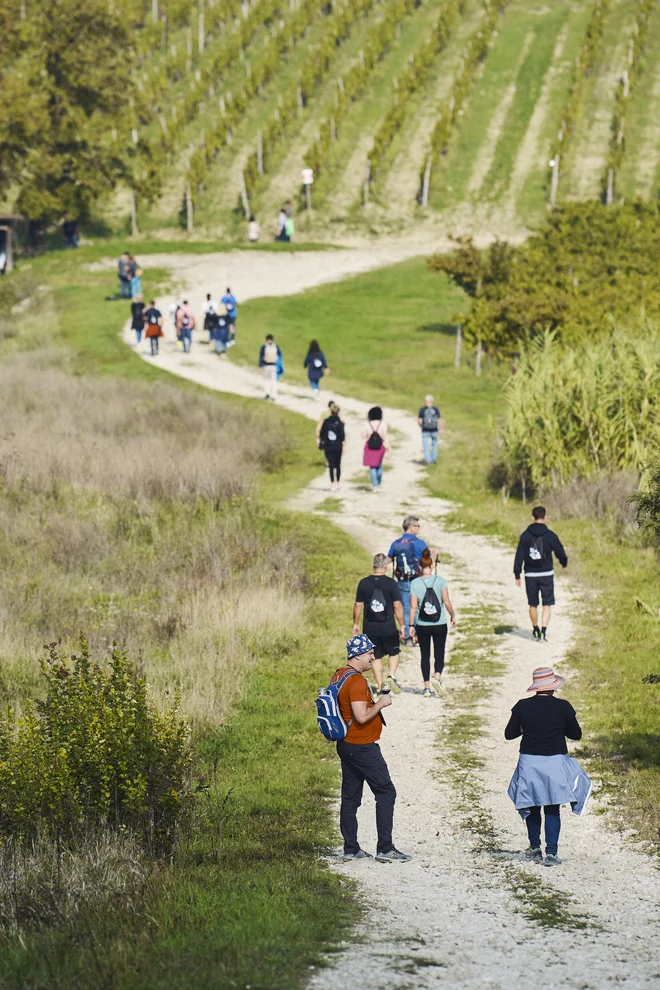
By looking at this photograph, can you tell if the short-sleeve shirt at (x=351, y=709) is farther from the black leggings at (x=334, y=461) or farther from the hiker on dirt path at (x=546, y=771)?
the black leggings at (x=334, y=461)

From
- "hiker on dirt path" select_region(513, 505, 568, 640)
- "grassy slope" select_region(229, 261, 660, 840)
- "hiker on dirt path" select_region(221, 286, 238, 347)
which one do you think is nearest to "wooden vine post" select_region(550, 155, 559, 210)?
"grassy slope" select_region(229, 261, 660, 840)

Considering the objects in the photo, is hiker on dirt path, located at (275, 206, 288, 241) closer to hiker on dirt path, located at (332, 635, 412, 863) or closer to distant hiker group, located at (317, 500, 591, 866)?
distant hiker group, located at (317, 500, 591, 866)

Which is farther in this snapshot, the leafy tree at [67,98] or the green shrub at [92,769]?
the leafy tree at [67,98]

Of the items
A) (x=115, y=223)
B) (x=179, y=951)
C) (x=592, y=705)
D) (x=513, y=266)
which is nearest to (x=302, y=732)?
(x=592, y=705)

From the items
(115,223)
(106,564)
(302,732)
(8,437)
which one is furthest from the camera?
(115,223)

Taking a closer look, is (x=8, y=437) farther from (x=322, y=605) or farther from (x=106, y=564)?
(x=322, y=605)

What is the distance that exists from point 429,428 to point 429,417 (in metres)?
0.29

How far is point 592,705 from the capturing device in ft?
46.2

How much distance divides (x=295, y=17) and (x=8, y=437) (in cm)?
7490

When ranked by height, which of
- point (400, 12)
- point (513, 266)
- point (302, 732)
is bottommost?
point (302, 732)

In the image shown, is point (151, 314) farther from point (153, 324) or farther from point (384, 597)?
point (384, 597)

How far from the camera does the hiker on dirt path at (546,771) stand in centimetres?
952

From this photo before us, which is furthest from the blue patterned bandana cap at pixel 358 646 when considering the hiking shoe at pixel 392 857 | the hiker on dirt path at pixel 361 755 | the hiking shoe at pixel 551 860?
the hiking shoe at pixel 551 860

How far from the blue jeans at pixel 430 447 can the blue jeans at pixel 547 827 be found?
18441mm
